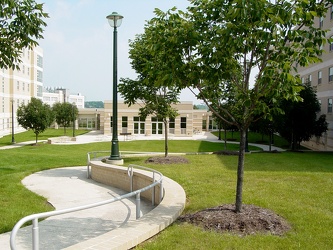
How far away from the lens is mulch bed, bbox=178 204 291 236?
5582mm

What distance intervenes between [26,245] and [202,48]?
4.54m

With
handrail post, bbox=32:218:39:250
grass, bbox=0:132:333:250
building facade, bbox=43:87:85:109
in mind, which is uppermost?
building facade, bbox=43:87:85:109

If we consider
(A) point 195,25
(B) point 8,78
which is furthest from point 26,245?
(B) point 8,78

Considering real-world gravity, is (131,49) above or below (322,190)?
above

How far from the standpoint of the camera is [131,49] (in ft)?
49.8

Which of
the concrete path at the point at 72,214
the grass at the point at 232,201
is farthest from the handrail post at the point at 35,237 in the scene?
the concrete path at the point at 72,214

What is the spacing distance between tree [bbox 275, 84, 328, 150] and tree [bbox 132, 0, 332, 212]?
19.3m

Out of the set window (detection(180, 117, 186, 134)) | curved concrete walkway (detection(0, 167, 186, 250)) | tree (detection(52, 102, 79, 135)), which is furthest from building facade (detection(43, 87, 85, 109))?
curved concrete walkway (detection(0, 167, 186, 250))

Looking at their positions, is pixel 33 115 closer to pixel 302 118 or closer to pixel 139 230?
pixel 302 118

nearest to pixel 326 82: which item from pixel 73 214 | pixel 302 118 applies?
pixel 302 118

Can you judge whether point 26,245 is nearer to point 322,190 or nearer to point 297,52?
point 297,52

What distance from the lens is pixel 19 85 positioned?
5084cm

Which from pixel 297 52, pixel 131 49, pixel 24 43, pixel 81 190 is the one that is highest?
pixel 131 49

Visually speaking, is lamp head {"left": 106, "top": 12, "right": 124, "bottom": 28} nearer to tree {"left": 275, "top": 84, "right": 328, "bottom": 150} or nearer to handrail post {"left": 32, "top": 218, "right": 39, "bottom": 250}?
handrail post {"left": 32, "top": 218, "right": 39, "bottom": 250}
